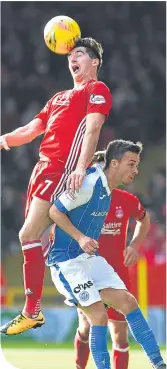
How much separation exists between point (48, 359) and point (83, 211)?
4297 millimetres

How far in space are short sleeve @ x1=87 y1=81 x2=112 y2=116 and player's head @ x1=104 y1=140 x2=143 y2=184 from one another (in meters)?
0.25

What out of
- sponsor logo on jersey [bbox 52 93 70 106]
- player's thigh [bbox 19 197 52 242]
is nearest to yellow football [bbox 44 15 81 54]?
sponsor logo on jersey [bbox 52 93 70 106]

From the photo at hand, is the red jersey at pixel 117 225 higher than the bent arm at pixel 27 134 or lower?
lower

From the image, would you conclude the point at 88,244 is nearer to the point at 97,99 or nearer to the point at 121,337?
the point at 97,99

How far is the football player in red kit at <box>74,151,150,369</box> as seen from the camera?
731 cm

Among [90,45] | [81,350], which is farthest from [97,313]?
[90,45]

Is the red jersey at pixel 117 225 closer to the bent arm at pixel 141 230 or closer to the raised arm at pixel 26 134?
the bent arm at pixel 141 230

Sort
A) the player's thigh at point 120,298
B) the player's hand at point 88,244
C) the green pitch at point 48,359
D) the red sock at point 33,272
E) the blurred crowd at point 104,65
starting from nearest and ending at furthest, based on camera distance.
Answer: the player's hand at point 88,244 → the player's thigh at point 120,298 → the red sock at point 33,272 → the green pitch at point 48,359 → the blurred crowd at point 104,65

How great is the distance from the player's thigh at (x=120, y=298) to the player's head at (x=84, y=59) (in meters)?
1.49

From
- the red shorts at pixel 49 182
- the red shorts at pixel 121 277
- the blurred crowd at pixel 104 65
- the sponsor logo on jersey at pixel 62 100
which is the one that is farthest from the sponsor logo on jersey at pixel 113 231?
the blurred crowd at pixel 104 65

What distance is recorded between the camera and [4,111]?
1579 centimetres

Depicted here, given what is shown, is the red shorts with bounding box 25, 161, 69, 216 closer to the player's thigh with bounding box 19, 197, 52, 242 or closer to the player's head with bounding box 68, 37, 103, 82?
the player's thigh with bounding box 19, 197, 52, 242

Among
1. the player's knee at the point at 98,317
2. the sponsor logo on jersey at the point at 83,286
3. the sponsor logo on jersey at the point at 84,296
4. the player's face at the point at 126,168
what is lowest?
the player's knee at the point at 98,317

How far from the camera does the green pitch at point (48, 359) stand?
926 cm
